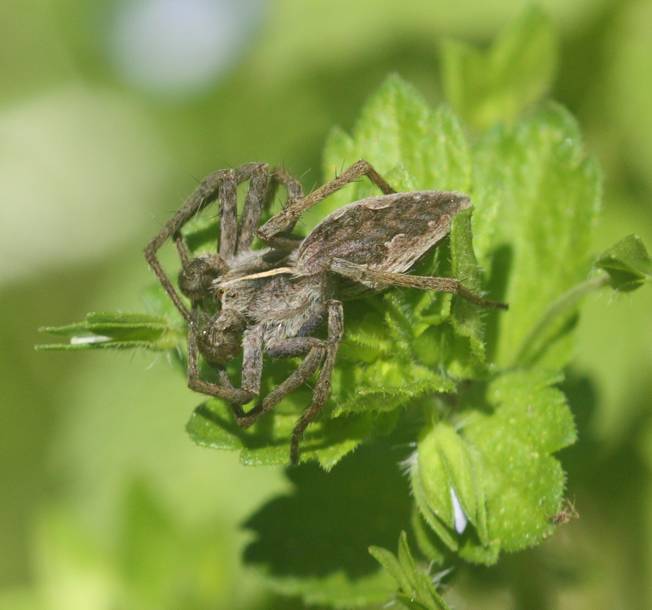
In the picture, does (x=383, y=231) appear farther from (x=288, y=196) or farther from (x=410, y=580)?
(x=410, y=580)

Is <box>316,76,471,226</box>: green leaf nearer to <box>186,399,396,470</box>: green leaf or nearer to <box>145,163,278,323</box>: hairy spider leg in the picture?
<box>145,163,278,323</box>: hairy spider leg

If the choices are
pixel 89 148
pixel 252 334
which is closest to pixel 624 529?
pixel 252 334

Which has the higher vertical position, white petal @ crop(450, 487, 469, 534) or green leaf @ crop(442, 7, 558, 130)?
green leaf @ crop(442, 7, 558, 130)

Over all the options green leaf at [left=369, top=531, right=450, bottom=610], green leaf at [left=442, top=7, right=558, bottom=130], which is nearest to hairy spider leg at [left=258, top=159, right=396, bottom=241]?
green leaf at [left=369, top=531, right=450, bottom=610]

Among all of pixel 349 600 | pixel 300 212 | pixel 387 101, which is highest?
pixel 387 101

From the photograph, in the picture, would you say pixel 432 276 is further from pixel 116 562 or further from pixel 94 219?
pixel 94 219

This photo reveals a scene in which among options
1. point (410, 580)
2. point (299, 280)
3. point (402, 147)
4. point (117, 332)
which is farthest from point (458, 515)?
point (402, 147)
